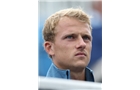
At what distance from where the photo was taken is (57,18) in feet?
9.93

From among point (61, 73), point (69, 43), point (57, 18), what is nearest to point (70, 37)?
point (69, 43)

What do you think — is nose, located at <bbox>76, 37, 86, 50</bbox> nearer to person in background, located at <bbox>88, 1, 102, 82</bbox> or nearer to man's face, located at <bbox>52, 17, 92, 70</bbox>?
man's face, located at <bbox>52, 17, 92, 70</bbox>

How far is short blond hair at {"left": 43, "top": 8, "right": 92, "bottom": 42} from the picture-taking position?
2.99 m

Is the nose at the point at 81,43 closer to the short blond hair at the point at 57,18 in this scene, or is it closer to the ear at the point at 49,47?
the short blond hair at the point at 57,18

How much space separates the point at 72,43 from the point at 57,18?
12.0 inches

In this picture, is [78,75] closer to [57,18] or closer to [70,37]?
[70,37]
